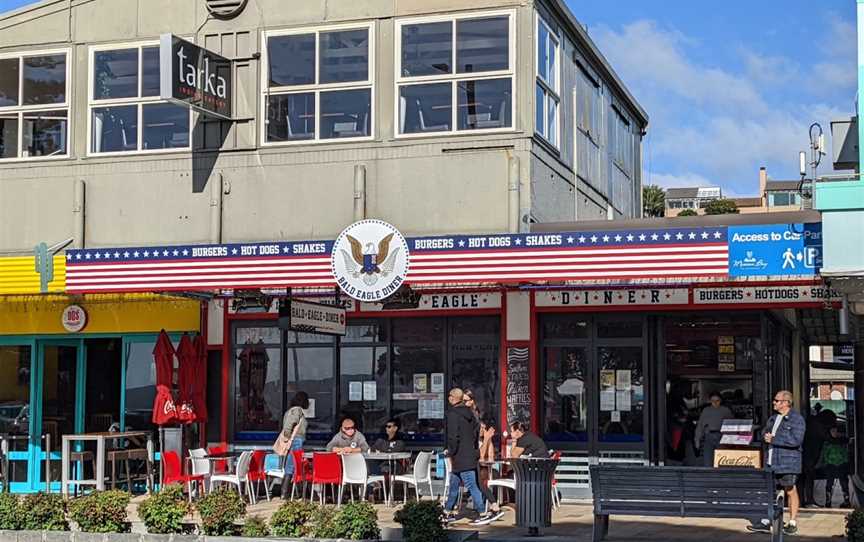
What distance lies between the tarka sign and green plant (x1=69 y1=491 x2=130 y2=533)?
6215 millimetres

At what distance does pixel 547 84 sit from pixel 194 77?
17.1 ft

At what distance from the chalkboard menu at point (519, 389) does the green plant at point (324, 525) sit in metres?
5.45

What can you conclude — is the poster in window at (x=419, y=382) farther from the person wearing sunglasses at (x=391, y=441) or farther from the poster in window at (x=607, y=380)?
the poster in window at (x=607, y=380)

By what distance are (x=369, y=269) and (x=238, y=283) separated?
6.31ft

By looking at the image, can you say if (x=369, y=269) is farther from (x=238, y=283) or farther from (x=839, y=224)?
(x=839, y=224)

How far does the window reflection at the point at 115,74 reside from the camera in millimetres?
20031

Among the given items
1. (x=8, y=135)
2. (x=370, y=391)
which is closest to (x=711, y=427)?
(x=370, y=391)

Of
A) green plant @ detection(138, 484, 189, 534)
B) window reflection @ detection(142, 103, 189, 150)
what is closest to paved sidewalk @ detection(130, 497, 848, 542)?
green plant @ detection(138, 484, 189, 534)

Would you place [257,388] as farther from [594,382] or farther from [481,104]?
[481,104]

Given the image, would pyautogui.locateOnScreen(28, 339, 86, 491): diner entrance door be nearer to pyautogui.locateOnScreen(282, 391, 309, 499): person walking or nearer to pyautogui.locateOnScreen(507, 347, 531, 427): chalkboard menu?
pyautogui.locateOnScreen(282, 391, 309, 499): person walking

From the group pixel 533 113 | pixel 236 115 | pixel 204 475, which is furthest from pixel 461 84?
pixel 204 475

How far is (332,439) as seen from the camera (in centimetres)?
1841

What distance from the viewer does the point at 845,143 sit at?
16.0 metres

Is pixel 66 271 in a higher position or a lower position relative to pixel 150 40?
lower
